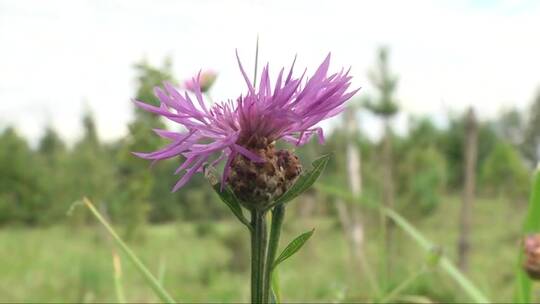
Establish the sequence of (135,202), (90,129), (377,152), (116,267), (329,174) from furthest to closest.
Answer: (90,129) < (329,174) < (377,152) < (135,202) < (116,267)

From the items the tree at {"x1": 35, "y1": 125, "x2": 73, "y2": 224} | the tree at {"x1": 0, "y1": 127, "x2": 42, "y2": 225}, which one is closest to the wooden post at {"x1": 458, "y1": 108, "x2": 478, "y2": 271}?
the tree at {"x1": 35, "y1": 125, "x2": 73, "y2": 224}

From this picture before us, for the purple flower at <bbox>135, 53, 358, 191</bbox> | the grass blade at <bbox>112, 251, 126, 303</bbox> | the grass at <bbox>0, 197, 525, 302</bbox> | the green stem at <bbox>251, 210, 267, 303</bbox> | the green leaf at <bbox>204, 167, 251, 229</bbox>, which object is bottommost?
the grass at <bbox>0, 197, 525, 302</bbox>

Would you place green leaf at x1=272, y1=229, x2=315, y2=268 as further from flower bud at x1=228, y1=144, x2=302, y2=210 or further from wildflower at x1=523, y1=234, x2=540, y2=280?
wildflower at x1=523, y1=234, x2=540, y2=280

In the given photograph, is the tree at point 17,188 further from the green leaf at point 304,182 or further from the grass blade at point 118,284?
the green leaf at point 304,182

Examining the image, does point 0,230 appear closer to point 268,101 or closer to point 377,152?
point 377,152

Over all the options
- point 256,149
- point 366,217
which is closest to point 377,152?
point 366,217

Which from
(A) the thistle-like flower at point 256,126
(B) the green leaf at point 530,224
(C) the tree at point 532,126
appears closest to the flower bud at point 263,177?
(A) the thistle-like flower at point 256,126
